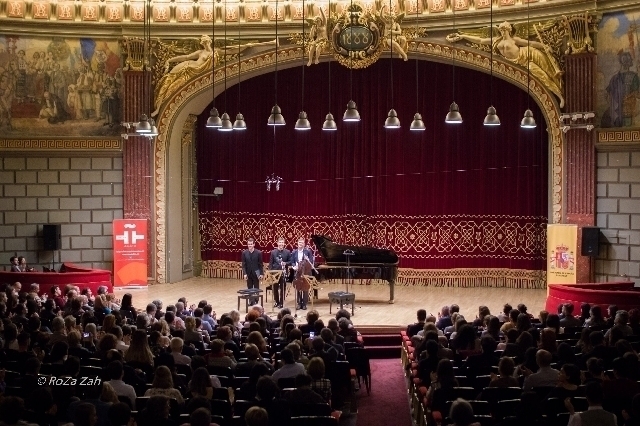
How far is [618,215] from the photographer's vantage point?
20953 millimetres

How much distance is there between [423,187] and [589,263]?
18.6 ft

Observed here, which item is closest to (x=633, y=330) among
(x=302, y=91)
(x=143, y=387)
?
(x=143, y=387)

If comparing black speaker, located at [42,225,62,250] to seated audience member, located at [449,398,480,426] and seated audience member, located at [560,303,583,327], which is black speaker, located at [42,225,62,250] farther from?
seated audience member, located at [449,398,480,426]

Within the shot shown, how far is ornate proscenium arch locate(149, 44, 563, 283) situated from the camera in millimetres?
22234

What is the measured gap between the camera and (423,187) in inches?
996

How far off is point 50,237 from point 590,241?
13.6m

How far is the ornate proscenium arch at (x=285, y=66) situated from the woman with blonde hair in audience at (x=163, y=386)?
15.1m

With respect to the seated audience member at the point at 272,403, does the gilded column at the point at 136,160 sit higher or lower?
higher

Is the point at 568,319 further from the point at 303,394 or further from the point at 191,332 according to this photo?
the point at 303,394

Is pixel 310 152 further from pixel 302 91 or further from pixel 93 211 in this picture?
pixel 93 211

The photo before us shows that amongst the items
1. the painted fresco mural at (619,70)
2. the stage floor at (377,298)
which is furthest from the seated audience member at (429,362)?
the painted fresco mural at (619,70)

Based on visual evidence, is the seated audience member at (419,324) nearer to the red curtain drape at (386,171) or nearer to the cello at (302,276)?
the cello at (302,276)

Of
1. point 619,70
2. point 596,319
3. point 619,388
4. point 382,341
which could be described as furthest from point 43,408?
point 619,70

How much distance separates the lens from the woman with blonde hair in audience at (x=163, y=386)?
348 inches
